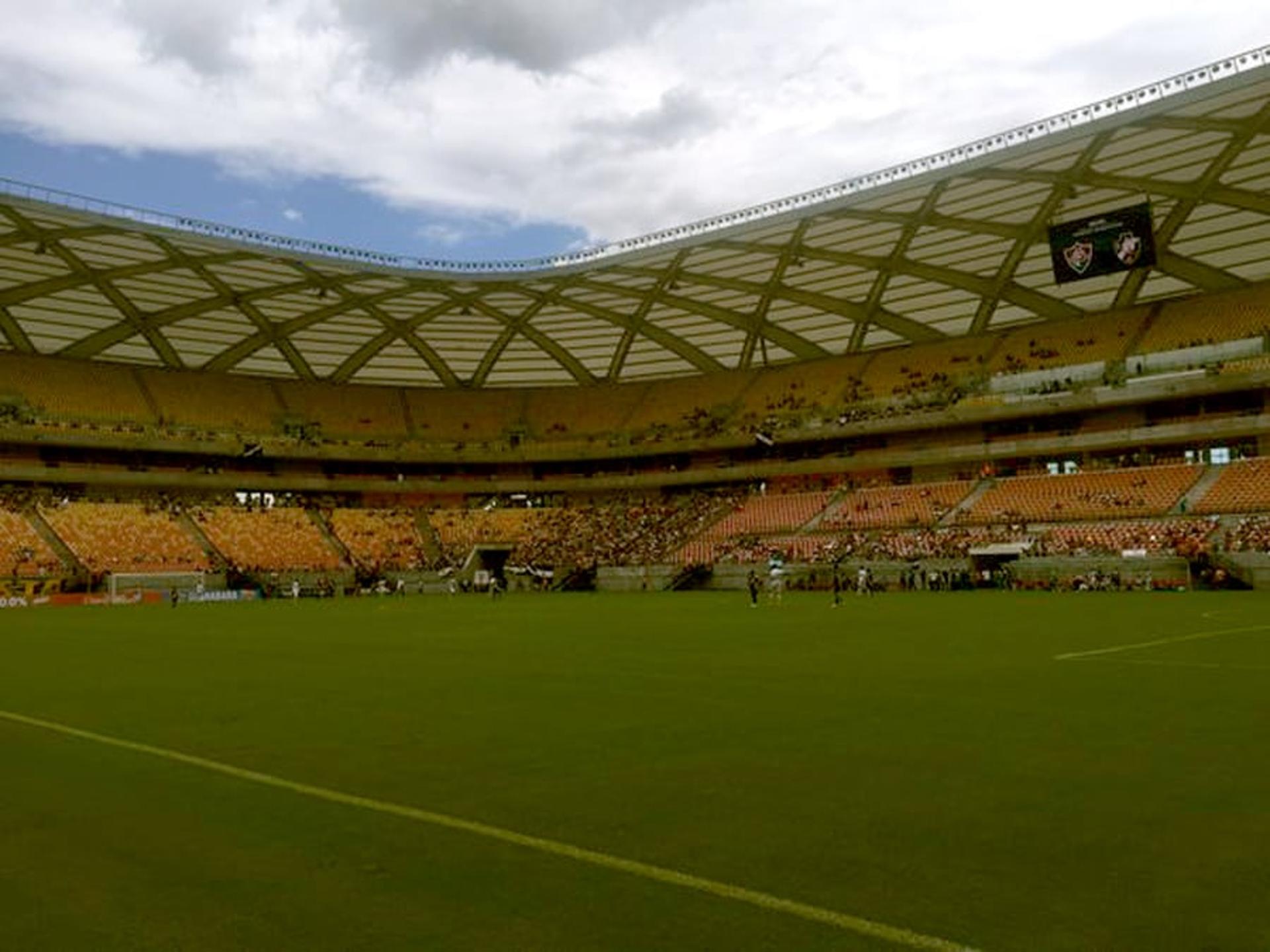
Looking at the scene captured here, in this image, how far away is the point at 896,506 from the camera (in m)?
58.7

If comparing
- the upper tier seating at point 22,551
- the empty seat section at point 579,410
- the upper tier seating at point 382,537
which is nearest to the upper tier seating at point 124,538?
the upper tier seating at point 22,551

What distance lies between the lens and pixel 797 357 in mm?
72000

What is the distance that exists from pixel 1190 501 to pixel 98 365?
63284mm

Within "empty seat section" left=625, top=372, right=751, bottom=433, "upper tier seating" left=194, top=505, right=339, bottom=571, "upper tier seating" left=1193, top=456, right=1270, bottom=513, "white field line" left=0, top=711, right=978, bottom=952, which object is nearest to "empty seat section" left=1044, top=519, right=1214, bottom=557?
"upper tier seating" left=1193, top=456, right=1270, bottom=513

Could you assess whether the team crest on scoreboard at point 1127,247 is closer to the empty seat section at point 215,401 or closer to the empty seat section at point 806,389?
the empty seat section at point 806,389

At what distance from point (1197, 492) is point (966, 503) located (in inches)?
450

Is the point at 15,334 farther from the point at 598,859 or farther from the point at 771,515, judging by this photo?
the point at 598,859

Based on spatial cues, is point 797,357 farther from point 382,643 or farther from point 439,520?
point 382,643

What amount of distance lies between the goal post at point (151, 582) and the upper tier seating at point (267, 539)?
4401mm

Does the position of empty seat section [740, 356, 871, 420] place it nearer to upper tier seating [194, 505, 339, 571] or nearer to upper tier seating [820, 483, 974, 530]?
upper tier seating [820, 483, 974, 530]

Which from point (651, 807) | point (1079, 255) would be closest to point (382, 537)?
point (1079, 255)

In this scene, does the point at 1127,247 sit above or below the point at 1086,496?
above

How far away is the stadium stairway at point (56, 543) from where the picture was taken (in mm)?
54188

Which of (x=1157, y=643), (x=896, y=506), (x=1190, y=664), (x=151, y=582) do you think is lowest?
(x=151, y=582)
